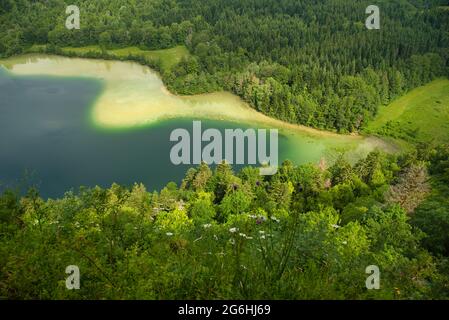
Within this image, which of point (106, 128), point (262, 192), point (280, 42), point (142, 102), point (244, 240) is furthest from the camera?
point (280, 42)

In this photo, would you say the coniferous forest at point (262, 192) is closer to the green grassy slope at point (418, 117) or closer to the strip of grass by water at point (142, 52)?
the strip of grass by water at point (142, 52)

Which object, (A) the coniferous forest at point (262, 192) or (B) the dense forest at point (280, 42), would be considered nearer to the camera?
(A) the coniferous forest at point (262, 192)

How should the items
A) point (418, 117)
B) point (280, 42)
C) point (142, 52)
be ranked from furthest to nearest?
point (142, 52) < point (280, 42) < point (418, 117)

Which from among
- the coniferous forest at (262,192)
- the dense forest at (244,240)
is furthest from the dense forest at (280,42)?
the dense forest at (244,240)

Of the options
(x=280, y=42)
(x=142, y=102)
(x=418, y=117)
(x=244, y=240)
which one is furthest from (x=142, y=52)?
(x=244, y=240)

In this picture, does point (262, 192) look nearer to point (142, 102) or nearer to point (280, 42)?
point (142, 102)

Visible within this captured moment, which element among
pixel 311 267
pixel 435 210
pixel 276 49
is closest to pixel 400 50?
A: pixel 276 49

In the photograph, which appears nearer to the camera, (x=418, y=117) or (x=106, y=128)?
(x=106, y=128)

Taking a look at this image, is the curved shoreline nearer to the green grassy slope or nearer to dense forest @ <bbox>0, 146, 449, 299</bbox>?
the green grassy slope
